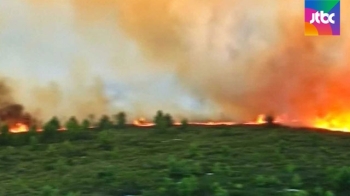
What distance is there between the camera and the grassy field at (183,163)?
5398 mm

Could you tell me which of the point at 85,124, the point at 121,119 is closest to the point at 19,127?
the point at 85,124

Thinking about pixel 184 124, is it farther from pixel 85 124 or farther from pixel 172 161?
pixel 172 161

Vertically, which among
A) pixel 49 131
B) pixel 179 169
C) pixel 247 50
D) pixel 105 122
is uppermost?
pixel 247 50

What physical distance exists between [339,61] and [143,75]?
6.62ft

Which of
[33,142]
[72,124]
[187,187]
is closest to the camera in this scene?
[187,187]

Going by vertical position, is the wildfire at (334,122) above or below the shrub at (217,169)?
above

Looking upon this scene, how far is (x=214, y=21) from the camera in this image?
7473 millimetres

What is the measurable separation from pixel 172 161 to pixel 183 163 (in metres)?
0.10

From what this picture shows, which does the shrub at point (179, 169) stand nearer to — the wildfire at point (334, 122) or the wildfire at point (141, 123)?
the wildfire at point (141, 123)

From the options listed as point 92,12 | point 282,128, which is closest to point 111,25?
point 92,12

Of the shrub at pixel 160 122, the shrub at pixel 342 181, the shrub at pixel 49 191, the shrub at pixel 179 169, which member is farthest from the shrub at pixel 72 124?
the shrub at pixel 342 181

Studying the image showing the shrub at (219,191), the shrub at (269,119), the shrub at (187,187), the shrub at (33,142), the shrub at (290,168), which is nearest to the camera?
the shrub at (219,191)

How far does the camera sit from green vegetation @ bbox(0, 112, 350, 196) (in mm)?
5406

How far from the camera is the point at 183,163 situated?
5.86 m
